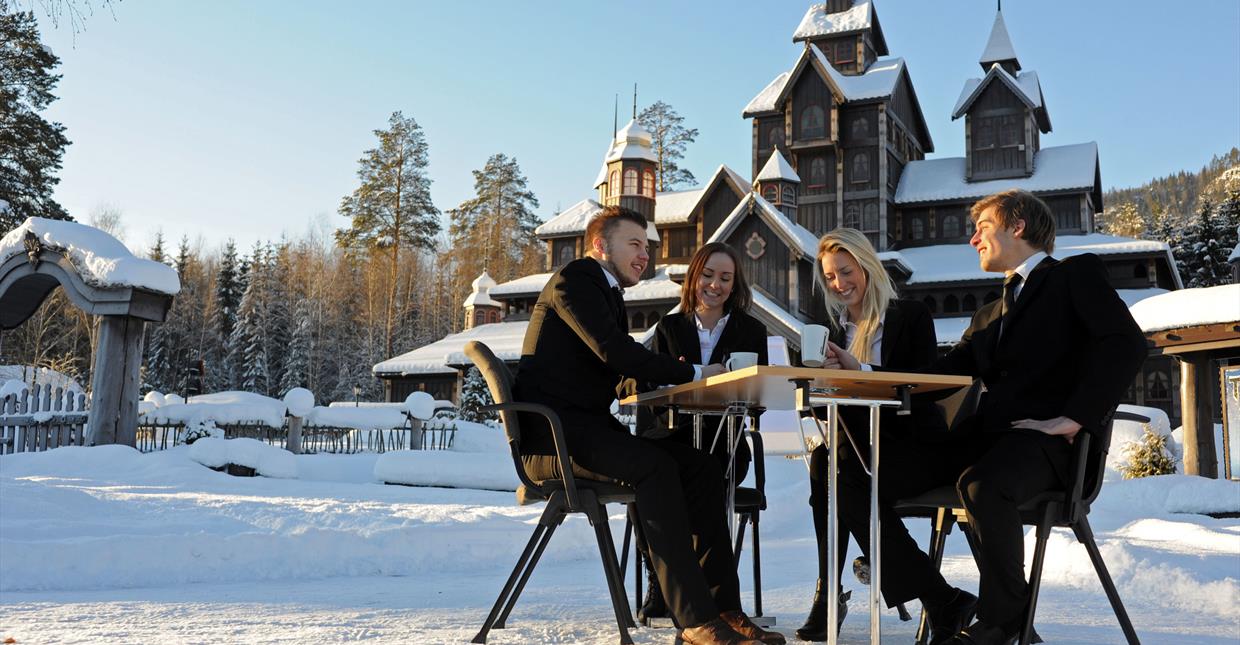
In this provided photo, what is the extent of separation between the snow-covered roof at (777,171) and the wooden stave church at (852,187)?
0.16 ft

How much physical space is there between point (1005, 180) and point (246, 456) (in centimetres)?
2654

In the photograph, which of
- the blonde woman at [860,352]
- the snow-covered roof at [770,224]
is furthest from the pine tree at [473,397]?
the blonde woman at [860,352]

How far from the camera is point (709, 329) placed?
485 centimetres

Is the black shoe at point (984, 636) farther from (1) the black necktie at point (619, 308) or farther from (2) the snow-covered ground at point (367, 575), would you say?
(1) the black necktie at point (619, 308)

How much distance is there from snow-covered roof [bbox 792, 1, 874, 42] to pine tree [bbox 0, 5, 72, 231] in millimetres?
27634

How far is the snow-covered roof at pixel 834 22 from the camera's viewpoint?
34.6 meters

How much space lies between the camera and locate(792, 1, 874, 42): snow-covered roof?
34.6 metres

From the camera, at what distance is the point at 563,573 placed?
6.22 meters

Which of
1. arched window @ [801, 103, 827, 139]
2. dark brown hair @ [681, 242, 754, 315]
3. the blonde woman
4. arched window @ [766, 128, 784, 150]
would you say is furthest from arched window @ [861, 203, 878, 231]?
the blonde woman

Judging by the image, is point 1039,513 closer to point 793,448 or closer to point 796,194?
point 793,448

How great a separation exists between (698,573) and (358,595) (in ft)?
7.93

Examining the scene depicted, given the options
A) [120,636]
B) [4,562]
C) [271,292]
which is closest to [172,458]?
[4,562]

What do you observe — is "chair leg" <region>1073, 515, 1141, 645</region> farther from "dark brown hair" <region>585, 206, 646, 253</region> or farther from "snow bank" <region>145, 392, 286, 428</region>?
"snow bank" <region>145, 392, 286, 428</region>

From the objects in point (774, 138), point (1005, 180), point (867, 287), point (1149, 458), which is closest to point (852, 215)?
point (774, 138)
